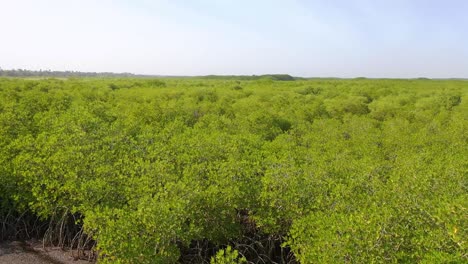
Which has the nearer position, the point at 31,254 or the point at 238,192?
the point at 238,192

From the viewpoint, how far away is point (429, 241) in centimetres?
1078

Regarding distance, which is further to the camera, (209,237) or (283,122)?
(283,122)

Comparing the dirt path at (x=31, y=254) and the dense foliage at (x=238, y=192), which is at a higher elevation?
the dense foliage at (x=238, y=192)

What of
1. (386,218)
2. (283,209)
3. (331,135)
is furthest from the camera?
(331,135)

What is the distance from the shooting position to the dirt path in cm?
1706

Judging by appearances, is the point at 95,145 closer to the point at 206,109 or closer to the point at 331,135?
the point at 331,135

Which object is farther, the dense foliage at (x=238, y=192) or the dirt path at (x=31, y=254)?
the dirt path at (x=31, y=254)

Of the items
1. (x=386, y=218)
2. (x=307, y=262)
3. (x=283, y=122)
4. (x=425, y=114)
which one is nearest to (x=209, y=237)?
(x=307, y=262)

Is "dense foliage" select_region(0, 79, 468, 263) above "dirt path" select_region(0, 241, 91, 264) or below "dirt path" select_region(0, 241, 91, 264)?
above

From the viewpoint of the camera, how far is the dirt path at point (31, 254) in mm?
17062

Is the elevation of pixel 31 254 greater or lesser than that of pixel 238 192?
lesser

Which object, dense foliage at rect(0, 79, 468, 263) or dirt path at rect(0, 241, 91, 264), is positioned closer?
dense foliage at rect(0, 79, 468, 263)

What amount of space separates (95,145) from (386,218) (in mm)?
13379

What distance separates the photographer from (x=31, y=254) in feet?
58.2
